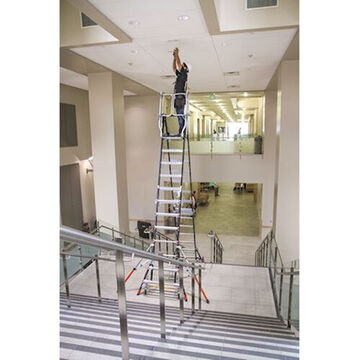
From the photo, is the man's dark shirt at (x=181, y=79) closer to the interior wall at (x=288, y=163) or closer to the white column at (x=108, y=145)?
the interior wall at (x=288, y=163)

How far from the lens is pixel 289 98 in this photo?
25.5ft

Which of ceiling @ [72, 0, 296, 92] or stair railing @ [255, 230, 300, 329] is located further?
ceiling @ [72, 0, 296, 92]

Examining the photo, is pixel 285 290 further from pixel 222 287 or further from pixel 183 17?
pixel 183 17

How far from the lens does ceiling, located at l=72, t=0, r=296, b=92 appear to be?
4867mm

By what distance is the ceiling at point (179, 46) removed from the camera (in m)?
4.87

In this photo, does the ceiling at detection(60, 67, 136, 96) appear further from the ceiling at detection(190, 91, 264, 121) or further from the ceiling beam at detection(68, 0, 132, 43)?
the ceiling at detection(190, 91, 264, 121)

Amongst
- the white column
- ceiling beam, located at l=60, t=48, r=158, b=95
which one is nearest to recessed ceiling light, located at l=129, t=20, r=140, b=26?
ceiling beam, located at l=60, t=48, r=158, b=95

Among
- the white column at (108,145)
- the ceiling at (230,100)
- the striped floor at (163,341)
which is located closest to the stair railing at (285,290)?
the striped floor at (163,341)

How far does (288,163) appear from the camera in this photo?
316 inches

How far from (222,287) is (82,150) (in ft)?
30.0

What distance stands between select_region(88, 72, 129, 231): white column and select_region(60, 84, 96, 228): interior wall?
10.2 feet

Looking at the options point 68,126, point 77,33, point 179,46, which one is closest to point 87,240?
point 179,46
